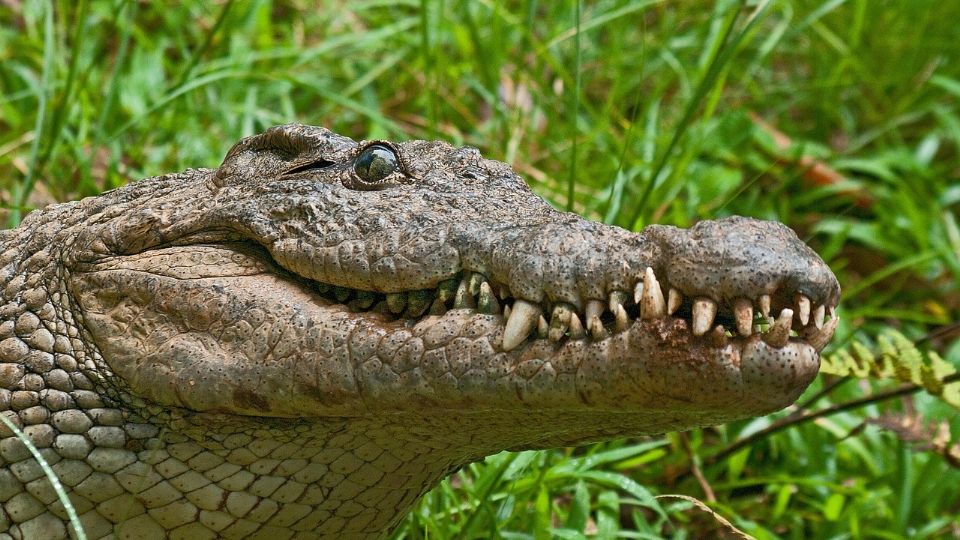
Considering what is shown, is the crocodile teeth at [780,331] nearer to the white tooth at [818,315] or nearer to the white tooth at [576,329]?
the white tooth at [818,315]

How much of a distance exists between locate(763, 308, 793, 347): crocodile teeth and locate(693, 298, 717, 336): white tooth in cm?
10

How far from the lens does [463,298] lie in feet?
7.74

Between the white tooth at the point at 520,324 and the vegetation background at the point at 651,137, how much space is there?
115 centimetres

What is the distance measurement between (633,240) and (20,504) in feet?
5.13

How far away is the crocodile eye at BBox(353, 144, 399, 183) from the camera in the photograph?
2.76 metres

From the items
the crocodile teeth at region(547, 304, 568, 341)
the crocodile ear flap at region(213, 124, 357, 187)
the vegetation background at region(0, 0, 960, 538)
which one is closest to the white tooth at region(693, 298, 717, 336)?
the crocodile teeth at region(547, 304, 568, 341)

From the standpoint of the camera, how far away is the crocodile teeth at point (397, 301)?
96.6 inches

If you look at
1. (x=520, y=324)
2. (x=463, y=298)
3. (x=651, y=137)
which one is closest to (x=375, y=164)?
(x=463, y=298)

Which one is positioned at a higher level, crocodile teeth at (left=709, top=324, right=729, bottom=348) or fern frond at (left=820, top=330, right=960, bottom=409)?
crocodile teeth at (left=709, top=324, right=729, bottom=348)

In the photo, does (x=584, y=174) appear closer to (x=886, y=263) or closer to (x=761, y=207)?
(x=761, y=207)

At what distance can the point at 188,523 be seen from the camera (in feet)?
8.79

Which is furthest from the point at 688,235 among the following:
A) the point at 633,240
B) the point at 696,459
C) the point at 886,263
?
the point at 886,263

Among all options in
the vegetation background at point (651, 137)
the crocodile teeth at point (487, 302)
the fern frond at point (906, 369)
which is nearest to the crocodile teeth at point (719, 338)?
the crocodile teeth at point (487, 302)

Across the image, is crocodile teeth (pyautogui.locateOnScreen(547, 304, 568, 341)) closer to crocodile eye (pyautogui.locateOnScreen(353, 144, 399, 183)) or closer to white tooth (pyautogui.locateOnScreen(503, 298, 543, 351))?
white tooth (pyautogui.locateOnScreen(503, 298, 543, 351))
